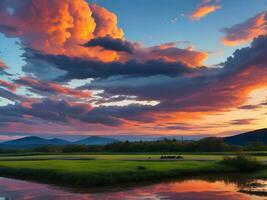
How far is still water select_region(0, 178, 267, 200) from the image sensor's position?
44.5 meters

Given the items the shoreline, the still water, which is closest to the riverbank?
the shoreline

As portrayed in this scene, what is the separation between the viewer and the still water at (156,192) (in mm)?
44531

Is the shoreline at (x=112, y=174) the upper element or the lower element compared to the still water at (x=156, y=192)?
upper

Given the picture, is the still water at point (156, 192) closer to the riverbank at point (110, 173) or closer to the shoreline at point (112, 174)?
the shoreline at point (112, 174)

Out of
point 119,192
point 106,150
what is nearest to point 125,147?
point 106,150

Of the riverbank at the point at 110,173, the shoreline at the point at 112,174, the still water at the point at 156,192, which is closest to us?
the still water at the point at 156,192

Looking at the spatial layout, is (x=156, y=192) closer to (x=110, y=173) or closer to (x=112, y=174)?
(x=112, y=174)

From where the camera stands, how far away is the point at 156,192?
1890 inches

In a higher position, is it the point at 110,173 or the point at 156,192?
the point at 110,173

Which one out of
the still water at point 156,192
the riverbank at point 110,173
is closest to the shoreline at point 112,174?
the riverbank at point 110,173

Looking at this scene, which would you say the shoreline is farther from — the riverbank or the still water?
the still water

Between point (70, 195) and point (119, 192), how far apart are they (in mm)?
5857

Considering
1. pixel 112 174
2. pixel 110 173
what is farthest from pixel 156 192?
pixel 110 173

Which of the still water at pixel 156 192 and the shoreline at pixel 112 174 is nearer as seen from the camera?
the still water at pixel 156 192
